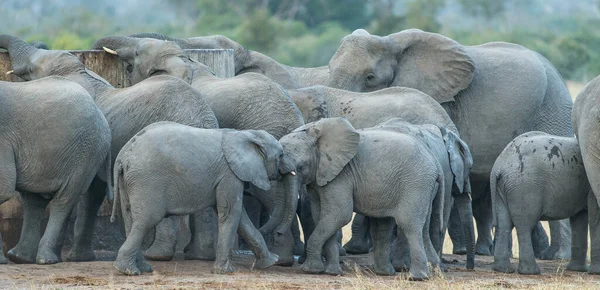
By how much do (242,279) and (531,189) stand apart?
2.54m

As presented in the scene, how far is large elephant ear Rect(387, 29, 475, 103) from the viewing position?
14.7 meters

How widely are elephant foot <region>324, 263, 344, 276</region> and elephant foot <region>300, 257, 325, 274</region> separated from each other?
0.15ft

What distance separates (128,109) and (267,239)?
1.56m

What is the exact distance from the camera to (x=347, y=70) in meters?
14.2

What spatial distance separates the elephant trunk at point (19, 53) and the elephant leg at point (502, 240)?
3972mm

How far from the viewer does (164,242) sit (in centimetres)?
1106

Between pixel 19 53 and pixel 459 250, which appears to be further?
pixel 459 250

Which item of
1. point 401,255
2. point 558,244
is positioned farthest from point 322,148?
point 558,244

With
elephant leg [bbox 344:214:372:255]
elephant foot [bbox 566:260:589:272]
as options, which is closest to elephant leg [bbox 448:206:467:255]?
elephant leg [bbox 344:214:372:255]

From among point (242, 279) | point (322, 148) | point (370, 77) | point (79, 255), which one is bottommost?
point (242, 279)

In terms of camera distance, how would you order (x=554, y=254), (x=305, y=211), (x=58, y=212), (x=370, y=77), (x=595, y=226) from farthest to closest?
(x=370, y=77) → (x=554, y=254) → (x=305, y=211) → (x=595, y=226) → (x=58, y=212)

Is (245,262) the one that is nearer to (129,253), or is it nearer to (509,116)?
(129,253)

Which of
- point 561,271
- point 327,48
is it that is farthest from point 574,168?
point 327,48

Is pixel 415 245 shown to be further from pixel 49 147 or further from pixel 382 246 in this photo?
pixel 49 147
